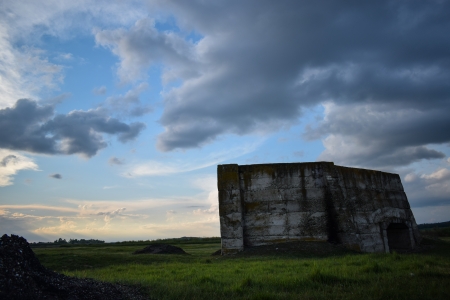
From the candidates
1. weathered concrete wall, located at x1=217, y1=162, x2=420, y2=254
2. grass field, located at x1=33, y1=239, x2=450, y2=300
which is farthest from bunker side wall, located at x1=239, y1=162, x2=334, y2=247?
grass field, located at x1=33, y1=239, x2=450, y2=300

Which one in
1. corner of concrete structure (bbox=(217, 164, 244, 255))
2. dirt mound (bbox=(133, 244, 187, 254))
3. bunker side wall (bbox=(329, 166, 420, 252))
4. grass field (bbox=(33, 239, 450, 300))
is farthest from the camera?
dirt mound (bbox=(133, 244, 187, 254))

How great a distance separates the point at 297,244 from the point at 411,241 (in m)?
8.01

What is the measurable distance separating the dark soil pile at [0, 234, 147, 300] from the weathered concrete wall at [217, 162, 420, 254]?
9.28 metres

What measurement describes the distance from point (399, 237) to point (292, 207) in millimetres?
7610

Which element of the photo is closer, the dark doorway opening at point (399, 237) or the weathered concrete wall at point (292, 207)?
the weathered concrete wall at point (292, 207)

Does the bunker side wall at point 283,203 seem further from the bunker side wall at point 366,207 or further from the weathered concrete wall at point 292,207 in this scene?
the bunker side wall at point 366,207

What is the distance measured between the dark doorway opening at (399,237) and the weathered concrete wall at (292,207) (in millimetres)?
2743

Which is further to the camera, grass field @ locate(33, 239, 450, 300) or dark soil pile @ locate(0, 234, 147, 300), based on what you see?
grass field @ locate(33, 239, 450, 300)

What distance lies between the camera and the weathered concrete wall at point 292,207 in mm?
15148

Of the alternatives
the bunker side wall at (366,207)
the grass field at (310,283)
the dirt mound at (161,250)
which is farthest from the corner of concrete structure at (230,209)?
the grass field at (310,283)

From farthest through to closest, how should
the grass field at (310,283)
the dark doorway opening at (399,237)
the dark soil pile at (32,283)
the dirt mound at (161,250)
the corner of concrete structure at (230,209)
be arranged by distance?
1. the dark doorway opening at (399,237)
2. the dirt mound at (161,250)
3. the corner of concrete structure at (230,209)
4. the grass field at (310,283)
5. the dark soil pile at (32,283)

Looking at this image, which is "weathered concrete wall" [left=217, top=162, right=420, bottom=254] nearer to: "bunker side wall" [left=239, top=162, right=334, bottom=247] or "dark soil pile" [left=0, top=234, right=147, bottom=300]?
"bunker side wall" [left=239, top=162, right=334, bottom=247]

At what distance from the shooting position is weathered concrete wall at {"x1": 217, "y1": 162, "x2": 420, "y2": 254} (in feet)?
49.7

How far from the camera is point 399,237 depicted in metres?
18.7
